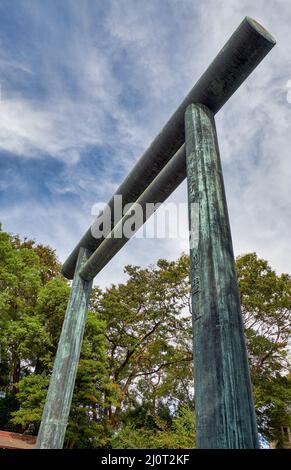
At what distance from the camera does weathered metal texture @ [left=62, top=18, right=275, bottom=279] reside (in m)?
1.89

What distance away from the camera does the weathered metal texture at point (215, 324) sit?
1162 millimetres

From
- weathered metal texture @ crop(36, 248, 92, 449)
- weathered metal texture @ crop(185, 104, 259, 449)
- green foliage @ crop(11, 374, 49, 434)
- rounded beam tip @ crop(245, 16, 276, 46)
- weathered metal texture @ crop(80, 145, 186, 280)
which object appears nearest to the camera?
weathered metal texture @ crop(185, 104, 259, 449)

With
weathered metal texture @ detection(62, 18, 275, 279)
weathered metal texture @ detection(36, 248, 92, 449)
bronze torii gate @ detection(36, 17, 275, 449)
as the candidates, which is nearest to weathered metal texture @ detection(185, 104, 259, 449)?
bronze torii gate @ detection(36, 17, 275, 449)

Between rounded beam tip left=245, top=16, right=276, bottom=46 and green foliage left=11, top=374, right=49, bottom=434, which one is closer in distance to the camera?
rounded beam tip left=245, top=16, right=276, bottom=46

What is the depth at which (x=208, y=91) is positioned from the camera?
2.12 metres

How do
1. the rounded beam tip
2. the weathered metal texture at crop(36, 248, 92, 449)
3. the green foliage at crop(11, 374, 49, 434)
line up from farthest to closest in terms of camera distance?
the green foliage at crop(11, 374, 49, 434) → the weathered metal texture at crop(36, 248, 92, 449) → the rounded beam tip

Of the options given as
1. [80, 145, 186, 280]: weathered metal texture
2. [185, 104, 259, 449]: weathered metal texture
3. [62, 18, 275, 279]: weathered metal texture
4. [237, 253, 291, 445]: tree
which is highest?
[237, 253, 291, 445]: tree

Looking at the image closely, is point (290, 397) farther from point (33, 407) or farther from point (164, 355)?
point (33, 407)

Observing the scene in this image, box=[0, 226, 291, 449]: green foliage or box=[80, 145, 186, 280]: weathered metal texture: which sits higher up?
box=[0, 226, 291, 449]: green foliage

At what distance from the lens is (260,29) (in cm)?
188

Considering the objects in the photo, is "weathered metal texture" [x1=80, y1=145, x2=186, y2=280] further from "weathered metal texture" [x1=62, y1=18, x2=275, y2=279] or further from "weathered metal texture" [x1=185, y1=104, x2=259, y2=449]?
"weathered metal texture" [x1=185, y1=104, x2=259, y2=449]

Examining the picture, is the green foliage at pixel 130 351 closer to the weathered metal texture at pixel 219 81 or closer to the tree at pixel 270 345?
the tree at pixel 270 345

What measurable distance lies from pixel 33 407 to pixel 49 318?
357 centimetres
